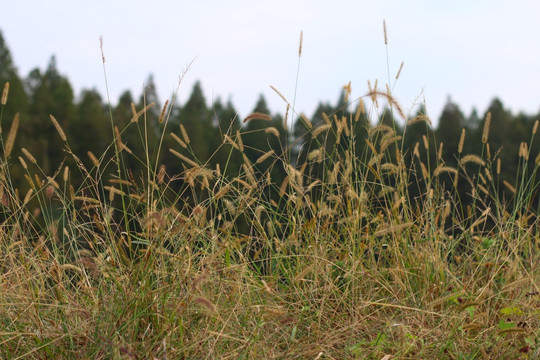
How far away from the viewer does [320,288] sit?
2.57m

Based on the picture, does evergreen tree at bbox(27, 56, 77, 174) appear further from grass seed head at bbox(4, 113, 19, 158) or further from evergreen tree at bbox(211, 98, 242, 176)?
grass seed head at bbox(4, 113, 19, 158)

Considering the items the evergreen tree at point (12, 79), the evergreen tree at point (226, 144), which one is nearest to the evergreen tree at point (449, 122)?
the evergreen tree at point (226, 144)

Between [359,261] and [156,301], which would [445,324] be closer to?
[359,261]

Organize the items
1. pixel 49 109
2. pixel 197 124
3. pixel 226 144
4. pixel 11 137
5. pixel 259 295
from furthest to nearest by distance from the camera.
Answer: pixel 197 124 → pixel 49 109 → pixel 226 144 → pixel 11 137 → pixel 259 295

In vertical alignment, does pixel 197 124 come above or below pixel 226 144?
above

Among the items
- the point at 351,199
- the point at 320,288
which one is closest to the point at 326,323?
the point at 320,288

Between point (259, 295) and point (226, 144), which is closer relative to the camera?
point (259, 295)

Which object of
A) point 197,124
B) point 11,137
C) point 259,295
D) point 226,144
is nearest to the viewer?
point 259,295

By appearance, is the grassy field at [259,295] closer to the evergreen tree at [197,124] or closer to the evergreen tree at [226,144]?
the evergreen tree at [226,144]

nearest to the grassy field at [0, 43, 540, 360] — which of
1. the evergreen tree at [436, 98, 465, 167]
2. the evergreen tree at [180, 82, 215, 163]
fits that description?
the evergreen tree at [180, 82, 215, 163]

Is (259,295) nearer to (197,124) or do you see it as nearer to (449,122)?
(449,122)

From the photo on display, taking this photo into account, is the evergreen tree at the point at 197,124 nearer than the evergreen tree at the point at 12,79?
No

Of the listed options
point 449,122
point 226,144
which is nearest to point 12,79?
point 449,122

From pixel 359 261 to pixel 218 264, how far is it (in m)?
0.62
